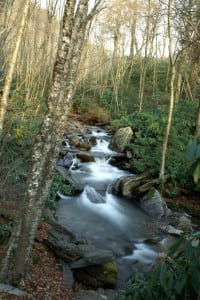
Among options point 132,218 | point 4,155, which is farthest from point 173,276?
point 132,218

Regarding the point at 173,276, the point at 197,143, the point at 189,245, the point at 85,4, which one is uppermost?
the point at 85,4

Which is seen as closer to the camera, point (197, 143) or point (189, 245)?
point (197, 143)

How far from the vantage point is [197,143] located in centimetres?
140

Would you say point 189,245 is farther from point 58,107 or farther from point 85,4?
point 85,4

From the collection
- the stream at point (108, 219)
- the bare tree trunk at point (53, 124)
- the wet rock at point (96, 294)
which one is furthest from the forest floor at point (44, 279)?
the stream at point (108, 219)

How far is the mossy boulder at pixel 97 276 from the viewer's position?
19.6 feet

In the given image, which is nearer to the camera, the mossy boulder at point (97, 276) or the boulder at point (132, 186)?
the mossy boulder at point (97, 276)

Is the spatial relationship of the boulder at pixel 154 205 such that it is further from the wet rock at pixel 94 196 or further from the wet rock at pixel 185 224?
the wet rock at pixel 94 196

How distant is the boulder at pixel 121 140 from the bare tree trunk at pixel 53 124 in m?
10.9

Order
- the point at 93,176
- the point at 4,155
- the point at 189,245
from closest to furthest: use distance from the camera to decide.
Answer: the point at 189,245 < the point at 4,155 < the point at 93,176

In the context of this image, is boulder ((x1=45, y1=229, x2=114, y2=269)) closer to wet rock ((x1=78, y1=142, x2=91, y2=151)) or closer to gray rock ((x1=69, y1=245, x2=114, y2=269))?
gray rock ((x1=69, y1=245, x2=114, y2=269))

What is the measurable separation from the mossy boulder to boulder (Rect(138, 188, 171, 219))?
4447 mm

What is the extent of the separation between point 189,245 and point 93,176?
11.1m

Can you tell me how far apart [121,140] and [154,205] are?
5502 millimetres
